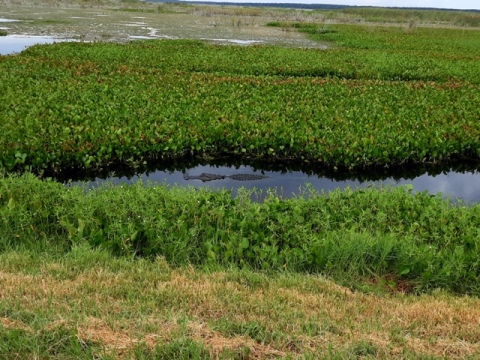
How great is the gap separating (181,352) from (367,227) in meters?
3.53

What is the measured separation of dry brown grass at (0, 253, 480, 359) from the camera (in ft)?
11.4

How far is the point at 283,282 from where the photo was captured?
15.5 ft

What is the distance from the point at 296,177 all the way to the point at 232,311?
6285 millimetres

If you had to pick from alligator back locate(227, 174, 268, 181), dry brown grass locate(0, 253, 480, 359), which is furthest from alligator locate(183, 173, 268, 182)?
dry brown grass locate(0, 253, 480, 359)

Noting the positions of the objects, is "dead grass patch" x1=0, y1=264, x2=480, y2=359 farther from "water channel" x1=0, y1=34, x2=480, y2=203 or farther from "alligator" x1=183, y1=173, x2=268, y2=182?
"alligator" x1=183, y1=173, x2=268, y2=182

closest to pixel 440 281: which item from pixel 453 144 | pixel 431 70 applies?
pixel 453 144

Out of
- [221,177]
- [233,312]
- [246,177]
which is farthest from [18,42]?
[233,312]

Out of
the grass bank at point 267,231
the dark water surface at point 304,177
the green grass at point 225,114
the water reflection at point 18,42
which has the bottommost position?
the dark water surface at point 304,177

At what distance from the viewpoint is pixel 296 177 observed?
9.95m

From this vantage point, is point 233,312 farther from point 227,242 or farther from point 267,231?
point 267,231

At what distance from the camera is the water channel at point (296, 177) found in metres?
9.41

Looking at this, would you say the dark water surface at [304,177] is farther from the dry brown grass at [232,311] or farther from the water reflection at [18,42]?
the water reflection at [18,42]

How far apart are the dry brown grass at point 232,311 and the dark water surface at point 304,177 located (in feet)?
15.4

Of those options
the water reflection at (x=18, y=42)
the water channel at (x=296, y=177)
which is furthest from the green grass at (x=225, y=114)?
the water reflection at (x=18, y=42)
